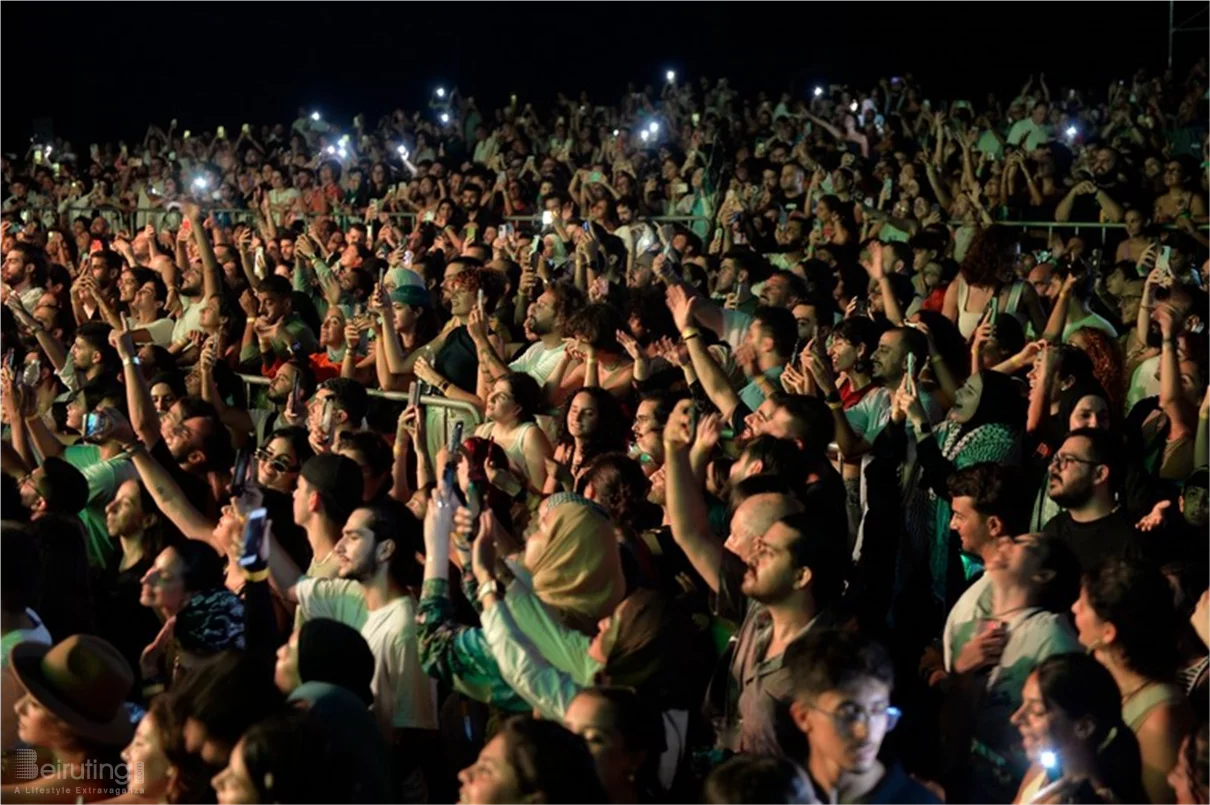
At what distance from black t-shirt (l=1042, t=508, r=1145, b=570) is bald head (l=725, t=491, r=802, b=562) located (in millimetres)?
993

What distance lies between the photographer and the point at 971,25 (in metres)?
25.0

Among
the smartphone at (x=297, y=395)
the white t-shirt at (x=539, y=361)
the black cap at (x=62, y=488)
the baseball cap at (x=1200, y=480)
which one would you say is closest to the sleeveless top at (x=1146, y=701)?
the baseball cap at (x=1200, y=480)

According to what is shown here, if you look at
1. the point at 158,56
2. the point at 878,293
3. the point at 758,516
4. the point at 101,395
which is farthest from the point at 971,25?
the point at 758,516

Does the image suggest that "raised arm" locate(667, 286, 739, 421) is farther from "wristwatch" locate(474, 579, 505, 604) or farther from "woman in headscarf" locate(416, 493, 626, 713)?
"wristwatch" locate(474, 579, 505, 604)

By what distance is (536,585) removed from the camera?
15.6 feet

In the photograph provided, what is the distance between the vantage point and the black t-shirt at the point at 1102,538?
17.4 ft

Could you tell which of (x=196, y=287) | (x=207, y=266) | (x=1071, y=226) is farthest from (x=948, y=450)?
(x=196, y=287)

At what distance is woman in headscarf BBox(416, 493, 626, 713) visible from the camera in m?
4.36

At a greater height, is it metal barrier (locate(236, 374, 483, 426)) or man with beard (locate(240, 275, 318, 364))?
man with beard (locate(240, 275, 318, 364))

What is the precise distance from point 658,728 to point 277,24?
2680 centimetres

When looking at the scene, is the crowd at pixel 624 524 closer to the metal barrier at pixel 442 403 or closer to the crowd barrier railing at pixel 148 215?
the metal barrier at pixel 442 403

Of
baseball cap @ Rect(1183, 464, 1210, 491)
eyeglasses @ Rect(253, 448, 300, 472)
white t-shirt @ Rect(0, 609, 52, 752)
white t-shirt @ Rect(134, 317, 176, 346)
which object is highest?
white t-shirt @ Rect(134, 317, 176, 346)

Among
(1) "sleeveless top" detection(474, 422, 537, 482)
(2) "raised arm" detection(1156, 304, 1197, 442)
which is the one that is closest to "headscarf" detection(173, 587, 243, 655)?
(1) "sleeveless top" detection(474, 422, 537, 482)

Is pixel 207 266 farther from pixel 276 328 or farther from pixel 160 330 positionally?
pixel 276 328
